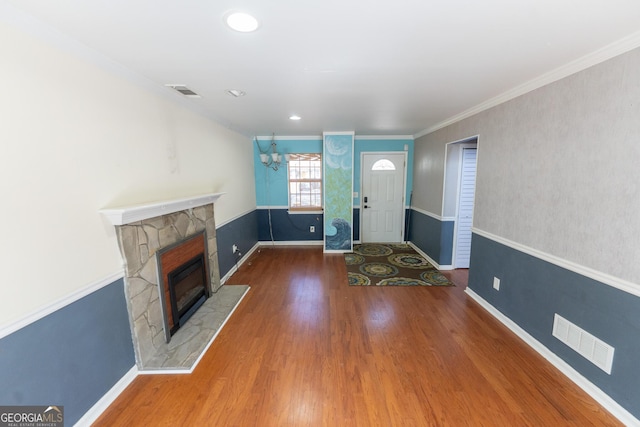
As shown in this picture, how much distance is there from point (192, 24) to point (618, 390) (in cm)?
343

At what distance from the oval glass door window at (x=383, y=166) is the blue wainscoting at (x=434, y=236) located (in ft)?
3.46

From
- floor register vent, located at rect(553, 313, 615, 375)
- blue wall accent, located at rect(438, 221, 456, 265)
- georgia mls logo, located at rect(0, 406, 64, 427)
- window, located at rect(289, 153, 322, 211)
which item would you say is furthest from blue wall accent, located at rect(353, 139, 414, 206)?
georgia mls logo, located at rect(0, 406, 64, 427)

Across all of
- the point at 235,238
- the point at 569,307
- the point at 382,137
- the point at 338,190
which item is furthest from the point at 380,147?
the point at 569,307

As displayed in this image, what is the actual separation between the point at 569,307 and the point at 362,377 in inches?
67.3

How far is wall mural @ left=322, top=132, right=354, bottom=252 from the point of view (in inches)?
183

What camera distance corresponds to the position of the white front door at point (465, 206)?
3812mm

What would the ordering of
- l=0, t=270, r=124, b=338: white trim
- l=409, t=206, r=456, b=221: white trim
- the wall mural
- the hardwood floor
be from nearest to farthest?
1. l=0, t=270, r=124, b=338: white trim
2. the hardwood floor
3. l=409, t=206, r=456, b=221: white trim
4. the wall mural

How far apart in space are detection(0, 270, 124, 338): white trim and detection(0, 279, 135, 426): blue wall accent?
24mm

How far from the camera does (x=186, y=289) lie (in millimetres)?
2686

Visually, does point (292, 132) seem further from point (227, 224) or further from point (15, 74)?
point (15, 74)

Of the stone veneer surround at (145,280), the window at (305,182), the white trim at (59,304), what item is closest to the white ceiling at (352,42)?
the stone veneer surround at (145,280)

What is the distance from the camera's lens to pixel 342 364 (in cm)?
208

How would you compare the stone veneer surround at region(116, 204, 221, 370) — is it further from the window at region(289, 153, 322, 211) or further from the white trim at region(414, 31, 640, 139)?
the white trim at region(414, 31, 640, 139)

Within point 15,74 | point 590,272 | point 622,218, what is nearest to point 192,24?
point 15,74
